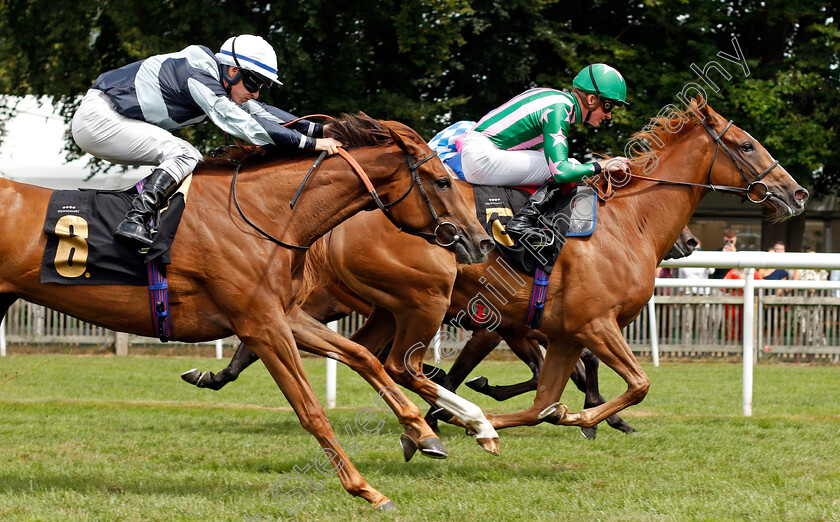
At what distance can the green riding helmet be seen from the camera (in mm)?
5871

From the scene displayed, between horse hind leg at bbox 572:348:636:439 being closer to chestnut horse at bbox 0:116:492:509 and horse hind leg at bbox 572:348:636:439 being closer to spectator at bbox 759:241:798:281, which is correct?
chestnut horse at bbox 0:116:492:509

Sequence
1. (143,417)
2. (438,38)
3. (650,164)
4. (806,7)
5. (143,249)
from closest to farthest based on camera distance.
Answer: (143,249) → (650,164) → (143,417) → (438,38) → (806,7)

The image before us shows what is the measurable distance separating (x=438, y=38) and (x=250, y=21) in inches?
122

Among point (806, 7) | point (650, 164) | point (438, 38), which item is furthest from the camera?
point (806, 7)

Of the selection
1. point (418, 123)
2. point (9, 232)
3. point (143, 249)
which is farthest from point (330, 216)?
point (418, 123)

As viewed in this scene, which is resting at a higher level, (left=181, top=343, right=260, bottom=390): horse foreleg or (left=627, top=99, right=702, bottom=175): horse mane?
(left=627, top=99, right=702, bottom=175): horse mane

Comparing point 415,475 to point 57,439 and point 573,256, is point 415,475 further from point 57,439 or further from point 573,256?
point 57,439

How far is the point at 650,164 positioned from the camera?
6.29 m

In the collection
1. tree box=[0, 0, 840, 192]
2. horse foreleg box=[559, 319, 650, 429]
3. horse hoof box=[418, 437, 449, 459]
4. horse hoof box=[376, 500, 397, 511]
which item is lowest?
horse hoof box=[376, 500, 397, 511]

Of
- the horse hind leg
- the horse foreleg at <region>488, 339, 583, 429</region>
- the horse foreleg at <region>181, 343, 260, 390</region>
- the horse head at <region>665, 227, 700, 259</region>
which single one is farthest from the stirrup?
the horse foreleg at <region>181, 343, 260, 390</region>

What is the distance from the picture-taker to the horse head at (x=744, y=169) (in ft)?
20.2

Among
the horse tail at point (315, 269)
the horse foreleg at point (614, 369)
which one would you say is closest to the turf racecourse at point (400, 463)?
the horse foreleg at point (614, 369)

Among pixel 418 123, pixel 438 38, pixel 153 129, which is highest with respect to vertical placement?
pixel 438 38

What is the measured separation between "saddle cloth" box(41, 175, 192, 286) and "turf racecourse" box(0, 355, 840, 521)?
3.59 ft
